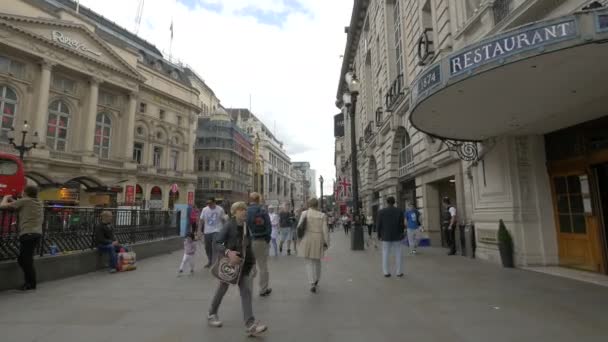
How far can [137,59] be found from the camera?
4556cm

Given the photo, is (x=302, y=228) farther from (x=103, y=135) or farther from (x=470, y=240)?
(x=103, y=135)

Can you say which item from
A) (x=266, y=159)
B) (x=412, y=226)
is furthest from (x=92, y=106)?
(x=266, y=159)

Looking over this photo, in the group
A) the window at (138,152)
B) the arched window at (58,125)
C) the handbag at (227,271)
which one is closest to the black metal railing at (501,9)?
the handbag at (227,271)

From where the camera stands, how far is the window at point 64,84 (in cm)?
3700

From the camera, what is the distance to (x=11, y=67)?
3303 centimetres

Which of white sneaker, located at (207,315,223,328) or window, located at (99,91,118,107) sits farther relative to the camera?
window, located at (99,91,118,107)

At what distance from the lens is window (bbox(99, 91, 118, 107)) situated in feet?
137

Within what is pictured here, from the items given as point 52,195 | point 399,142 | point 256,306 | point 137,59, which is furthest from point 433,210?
point 137,59

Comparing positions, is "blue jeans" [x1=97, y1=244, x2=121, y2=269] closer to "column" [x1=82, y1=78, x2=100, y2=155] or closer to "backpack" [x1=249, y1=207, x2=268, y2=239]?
"backpack" [x1=249, y1=207, x2=268, y2=239]

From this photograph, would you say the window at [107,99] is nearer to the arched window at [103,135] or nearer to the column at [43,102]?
the arched window at [103,135]

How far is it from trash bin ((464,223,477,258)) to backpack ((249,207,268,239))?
314 inches

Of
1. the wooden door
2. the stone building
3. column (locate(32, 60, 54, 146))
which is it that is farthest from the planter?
column (locate(32, 60, 54, 146))

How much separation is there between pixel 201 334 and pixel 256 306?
1392 millimetres

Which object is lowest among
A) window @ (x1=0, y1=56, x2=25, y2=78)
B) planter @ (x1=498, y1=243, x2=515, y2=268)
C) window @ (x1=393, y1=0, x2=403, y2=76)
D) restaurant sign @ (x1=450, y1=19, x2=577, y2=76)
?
planter @ (x1=498, y1=243, x2=515, y2=268)
